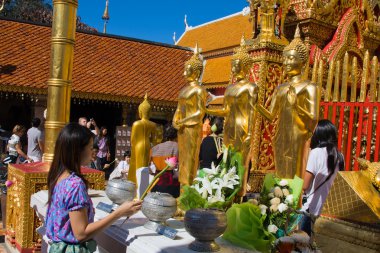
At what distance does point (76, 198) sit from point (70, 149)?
22 cm

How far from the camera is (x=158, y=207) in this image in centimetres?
238

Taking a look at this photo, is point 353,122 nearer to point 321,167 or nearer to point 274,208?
point 321,167

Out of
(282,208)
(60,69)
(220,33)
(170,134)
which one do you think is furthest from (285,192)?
(220,33)

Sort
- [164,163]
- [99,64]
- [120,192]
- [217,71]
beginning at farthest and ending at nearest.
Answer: [217,71] → [99,64] → [164,163] → [120,192]

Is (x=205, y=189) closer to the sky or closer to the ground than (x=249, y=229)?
closer to the sky

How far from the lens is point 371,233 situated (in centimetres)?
180

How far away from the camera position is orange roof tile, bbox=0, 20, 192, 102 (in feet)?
33.7

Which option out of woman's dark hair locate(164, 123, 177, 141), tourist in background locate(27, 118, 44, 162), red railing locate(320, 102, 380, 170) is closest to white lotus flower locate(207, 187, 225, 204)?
woman's dark hair locate(164, 123, 177, 141)

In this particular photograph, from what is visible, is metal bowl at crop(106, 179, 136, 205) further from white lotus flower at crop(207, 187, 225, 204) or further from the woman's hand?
the woman's hand

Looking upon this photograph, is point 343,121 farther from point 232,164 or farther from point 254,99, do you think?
point 232,164

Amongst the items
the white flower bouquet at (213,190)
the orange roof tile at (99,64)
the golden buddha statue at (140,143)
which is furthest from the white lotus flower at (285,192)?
the orange roof tile at (99,64)

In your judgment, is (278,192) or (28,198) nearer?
(278,192)

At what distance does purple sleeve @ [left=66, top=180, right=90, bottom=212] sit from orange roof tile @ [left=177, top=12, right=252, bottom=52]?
46.8ft

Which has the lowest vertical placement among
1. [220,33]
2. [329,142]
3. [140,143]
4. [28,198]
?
[28,198]
